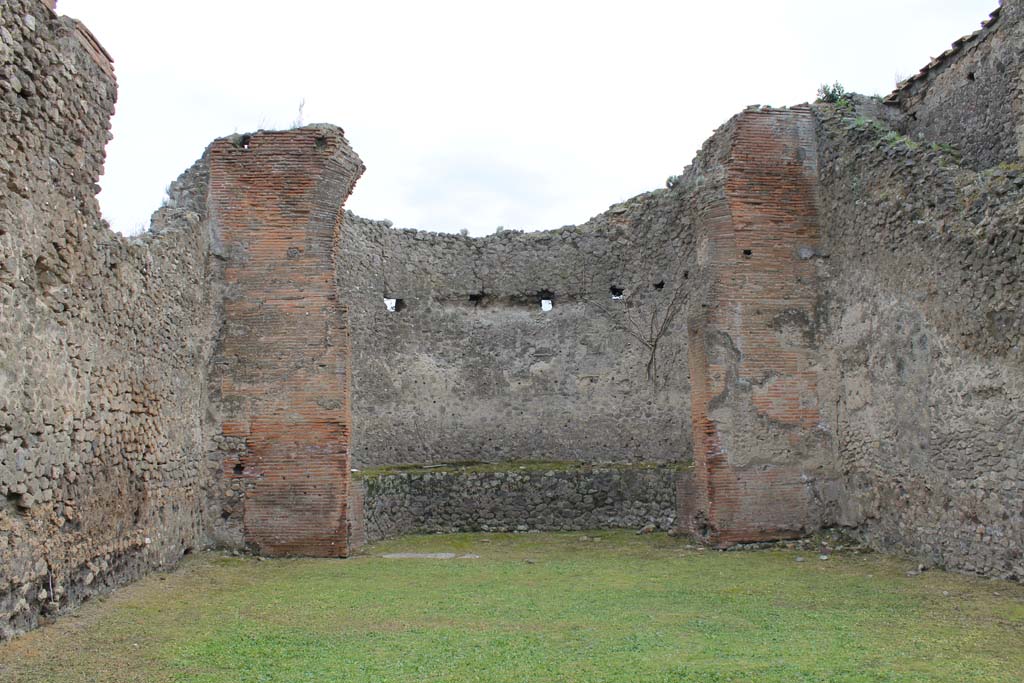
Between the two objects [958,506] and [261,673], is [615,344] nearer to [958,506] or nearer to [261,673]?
[958,506]

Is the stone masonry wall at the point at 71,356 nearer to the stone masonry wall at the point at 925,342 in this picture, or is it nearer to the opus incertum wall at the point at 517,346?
the opus incertum wall at the point at 517,346

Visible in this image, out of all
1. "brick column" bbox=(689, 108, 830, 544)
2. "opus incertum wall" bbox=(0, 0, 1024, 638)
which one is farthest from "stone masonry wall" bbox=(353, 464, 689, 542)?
"brick column" bbox=(689, 108, 830, 544)

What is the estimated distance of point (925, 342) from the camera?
7.87 m

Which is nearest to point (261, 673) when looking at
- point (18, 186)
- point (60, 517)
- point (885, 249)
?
point (60, 517)

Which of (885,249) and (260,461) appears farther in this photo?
(260,461)

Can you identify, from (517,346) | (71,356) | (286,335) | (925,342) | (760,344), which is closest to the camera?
(71,356)

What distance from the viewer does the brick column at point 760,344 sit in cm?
966

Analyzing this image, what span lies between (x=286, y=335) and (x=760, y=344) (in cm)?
552

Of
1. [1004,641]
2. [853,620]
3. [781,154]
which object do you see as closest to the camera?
[1004,641]

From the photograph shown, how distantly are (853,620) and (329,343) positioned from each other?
6.23 m

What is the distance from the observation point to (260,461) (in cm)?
941

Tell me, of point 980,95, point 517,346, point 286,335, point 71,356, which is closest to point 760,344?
point 980,95

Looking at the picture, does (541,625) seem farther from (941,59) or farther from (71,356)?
(941,59)

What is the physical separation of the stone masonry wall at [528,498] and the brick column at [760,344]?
1328 mm
